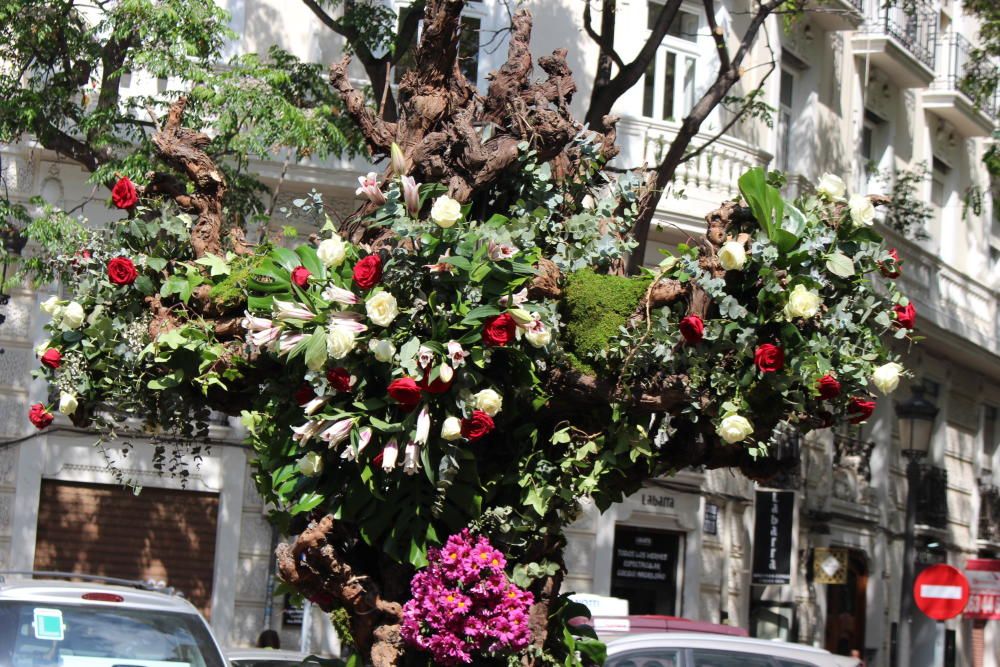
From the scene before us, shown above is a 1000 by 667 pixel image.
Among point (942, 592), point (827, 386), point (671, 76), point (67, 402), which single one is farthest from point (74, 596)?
point (671, 76)

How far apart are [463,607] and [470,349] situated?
906mm

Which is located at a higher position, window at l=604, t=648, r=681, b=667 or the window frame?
the window frame

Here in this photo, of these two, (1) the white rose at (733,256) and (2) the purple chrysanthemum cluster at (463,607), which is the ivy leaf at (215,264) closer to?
(2) the purple chrysanthemum cluster at (463,607)

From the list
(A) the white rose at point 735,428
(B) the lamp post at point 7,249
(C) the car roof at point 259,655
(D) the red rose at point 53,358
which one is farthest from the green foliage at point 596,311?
(B) the lamp post at point 7,249

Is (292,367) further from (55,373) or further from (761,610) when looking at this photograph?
(761,610)

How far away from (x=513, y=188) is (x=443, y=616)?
1787 millimetres

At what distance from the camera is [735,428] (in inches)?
209

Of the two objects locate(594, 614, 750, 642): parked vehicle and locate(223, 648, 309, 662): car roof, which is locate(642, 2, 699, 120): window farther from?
locate(223, 648, 309, 662): car roof

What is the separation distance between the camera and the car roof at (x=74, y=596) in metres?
7.16

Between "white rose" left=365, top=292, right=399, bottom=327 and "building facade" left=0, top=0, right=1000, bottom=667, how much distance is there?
253 inches

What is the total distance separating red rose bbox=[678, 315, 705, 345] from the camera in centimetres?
534

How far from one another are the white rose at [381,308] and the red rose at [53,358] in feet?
5.37

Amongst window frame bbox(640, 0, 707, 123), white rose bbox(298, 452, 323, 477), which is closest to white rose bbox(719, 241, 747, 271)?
white rose bbox(298, 452, 323, 477)

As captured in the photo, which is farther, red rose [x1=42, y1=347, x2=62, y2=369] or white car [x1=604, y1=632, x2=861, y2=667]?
white car [x1=604, y1=632, x2=861, y2=667]
